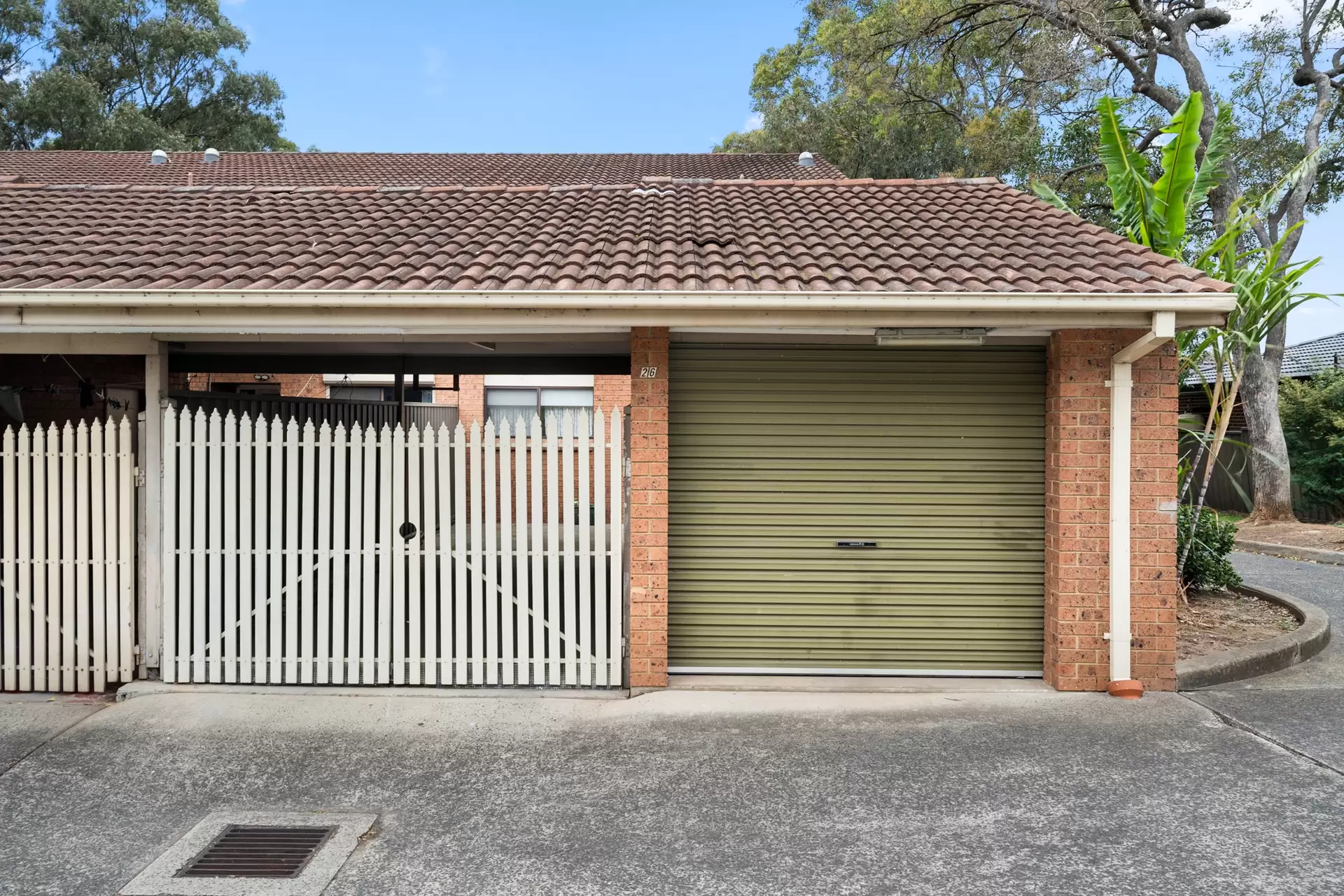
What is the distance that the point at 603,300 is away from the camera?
209 inches

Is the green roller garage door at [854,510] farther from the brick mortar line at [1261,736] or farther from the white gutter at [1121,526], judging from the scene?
the brick mortar line at [1261,736]

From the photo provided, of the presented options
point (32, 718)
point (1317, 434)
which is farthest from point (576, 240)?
point (1317, 434)

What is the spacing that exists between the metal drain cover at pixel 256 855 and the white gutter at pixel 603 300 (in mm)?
2845

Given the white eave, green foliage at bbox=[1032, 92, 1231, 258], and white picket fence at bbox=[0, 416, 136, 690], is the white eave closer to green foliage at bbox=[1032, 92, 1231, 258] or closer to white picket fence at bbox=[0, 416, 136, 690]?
white picket fence at bbox=[0, 416, 136, 690]

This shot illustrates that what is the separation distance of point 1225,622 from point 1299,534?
865 centimetres

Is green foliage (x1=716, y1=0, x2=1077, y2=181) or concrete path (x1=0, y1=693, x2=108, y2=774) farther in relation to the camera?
green foliage (x1=716, y1=0, x2=1077, y2=181)

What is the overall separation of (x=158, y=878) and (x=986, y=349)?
215 inches

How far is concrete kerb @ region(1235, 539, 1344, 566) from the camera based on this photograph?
1247 centimetres

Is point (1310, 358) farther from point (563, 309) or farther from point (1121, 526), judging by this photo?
point (563, 309)

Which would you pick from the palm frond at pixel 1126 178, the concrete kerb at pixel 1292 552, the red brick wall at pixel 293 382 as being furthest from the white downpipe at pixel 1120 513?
the red brick wall at pixel 293 382

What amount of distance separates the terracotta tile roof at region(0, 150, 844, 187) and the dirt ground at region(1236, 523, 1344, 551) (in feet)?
29.9

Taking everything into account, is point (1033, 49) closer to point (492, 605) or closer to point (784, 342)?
point (784, 342)

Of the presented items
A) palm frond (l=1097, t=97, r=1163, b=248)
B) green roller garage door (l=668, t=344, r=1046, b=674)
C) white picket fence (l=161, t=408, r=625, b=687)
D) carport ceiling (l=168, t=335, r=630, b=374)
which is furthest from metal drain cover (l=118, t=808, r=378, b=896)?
palm frond (l=1097, t=97, r=1163, b=248)

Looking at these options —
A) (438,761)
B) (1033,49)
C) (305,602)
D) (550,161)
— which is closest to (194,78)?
(550,161)
